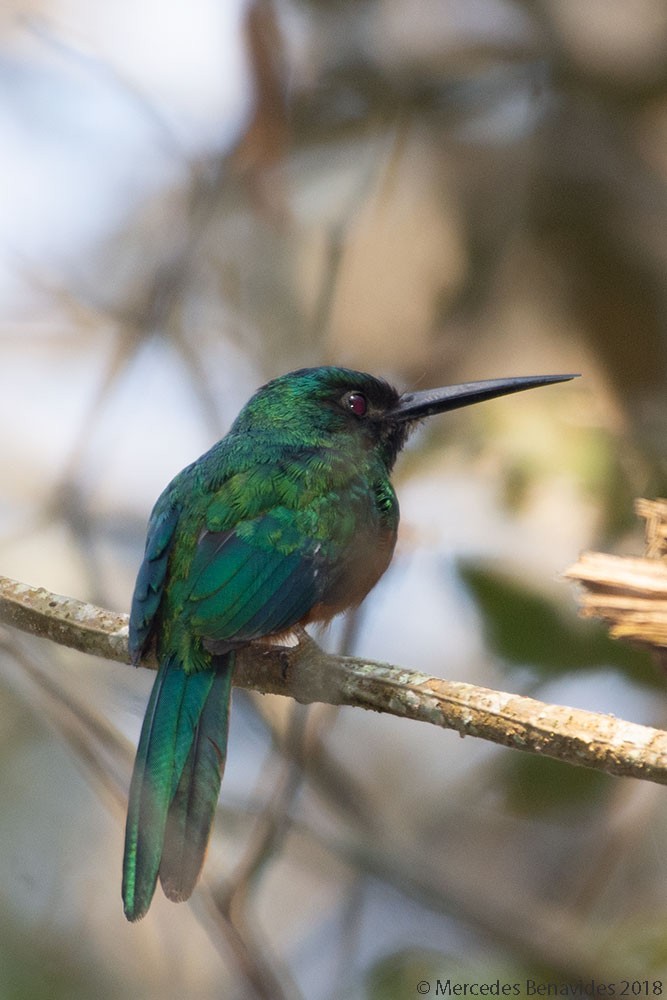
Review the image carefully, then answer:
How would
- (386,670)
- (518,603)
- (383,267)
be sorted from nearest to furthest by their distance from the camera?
(386,670) → (518,603) → (383,267)

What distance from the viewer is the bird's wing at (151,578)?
2488 millimetres

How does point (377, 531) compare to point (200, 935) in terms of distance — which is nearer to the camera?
point (377, 531)

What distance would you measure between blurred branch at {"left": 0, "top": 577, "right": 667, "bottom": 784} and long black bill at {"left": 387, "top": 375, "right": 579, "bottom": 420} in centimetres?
102

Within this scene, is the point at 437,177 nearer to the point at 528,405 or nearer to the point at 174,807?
the point at 528,405

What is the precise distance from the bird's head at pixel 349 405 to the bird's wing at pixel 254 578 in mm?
518

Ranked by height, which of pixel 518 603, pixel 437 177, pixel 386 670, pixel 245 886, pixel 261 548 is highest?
pixel 437 177

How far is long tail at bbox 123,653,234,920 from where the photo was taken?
2.11 meters

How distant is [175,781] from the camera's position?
7.31 ft

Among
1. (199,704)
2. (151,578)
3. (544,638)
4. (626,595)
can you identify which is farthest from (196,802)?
(544,638)

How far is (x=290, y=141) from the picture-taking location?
533cm

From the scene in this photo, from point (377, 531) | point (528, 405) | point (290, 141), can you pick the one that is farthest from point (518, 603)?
point (290, 141)

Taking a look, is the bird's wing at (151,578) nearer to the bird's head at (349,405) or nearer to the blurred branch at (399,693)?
the blurred branch at (399,693)

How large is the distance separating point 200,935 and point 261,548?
8.27 feet

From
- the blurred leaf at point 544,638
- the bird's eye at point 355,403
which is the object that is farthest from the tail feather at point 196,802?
the blurred leaf at point 544,638
